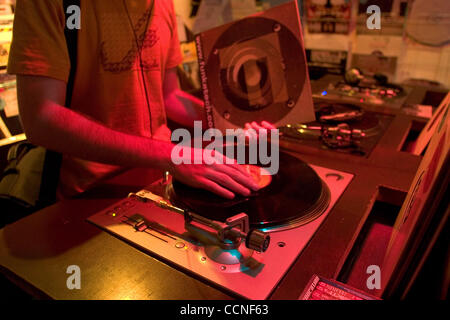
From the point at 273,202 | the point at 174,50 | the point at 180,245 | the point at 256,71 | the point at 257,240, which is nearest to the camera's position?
the point at 257,240

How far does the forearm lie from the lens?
817mm

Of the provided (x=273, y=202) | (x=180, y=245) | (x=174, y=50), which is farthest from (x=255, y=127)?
(x=174, y=50)

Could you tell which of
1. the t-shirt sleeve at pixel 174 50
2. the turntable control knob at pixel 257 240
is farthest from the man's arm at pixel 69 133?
the t-shirt sleeve at pixel 174 50

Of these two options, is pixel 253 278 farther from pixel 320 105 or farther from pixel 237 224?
pixel 320 105

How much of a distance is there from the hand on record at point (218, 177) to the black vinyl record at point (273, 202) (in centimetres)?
2

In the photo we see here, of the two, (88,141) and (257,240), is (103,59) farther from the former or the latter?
(257,240)

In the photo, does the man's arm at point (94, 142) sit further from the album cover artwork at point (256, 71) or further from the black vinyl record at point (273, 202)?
the album cover artwork at point (256, 71)

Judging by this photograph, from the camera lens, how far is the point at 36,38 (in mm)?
798

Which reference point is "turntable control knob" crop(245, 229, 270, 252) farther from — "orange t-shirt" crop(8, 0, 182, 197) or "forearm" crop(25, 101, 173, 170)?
"orange t-shirt" crop(8, 0, 182, 197)

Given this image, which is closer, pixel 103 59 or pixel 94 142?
pixel 94 142

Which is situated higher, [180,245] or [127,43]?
[127,43]

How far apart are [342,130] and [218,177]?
1.70 feet

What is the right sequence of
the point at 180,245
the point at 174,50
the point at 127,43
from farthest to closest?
the point at 174,50 < the point at 127,43 < the point at 180,245

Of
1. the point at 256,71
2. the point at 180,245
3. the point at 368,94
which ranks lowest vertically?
the point at 180,245
